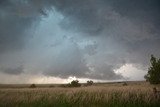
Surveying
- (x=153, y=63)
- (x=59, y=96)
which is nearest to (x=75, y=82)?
(x=153, y=63)

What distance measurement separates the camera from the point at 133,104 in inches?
→ 718

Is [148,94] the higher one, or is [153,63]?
[153,63]

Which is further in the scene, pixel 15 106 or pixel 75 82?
pixel 75 82

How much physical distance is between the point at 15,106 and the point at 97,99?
21.3ft

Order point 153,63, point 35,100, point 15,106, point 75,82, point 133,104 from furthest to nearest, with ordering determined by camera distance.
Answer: point 75,82 → point 153,63 → point 35,100 → point 15,106 → point 133,104

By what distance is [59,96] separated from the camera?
870 inches

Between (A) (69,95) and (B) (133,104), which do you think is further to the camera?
(A) (69,95)

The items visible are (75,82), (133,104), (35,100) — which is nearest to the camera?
(133,104)

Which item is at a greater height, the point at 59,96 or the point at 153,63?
the point at 153,63

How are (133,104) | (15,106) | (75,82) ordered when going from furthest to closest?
(75,82), (15,106), (133,104)

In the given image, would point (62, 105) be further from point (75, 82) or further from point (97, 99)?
point (75, 82)

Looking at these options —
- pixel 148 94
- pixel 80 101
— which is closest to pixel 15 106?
pixel 80 101

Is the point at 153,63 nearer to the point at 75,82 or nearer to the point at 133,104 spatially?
the point at 75,82

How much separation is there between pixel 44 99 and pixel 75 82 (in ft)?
162
